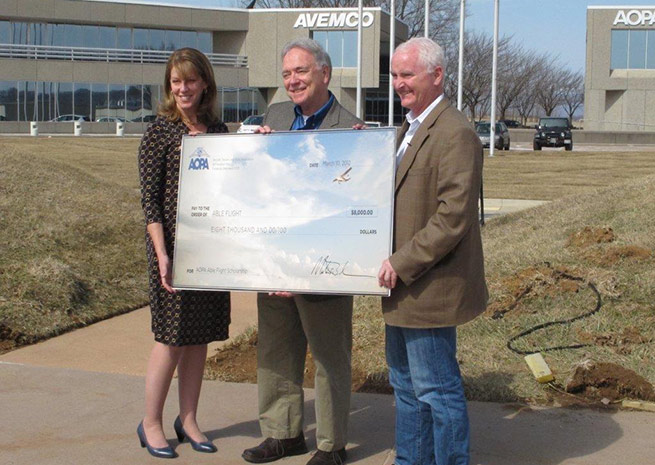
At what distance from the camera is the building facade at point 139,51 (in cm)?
5797

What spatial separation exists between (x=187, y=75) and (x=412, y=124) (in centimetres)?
119

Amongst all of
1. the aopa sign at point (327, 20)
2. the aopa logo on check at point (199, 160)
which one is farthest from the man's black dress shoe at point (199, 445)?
the aopa sign at point (327, 20)

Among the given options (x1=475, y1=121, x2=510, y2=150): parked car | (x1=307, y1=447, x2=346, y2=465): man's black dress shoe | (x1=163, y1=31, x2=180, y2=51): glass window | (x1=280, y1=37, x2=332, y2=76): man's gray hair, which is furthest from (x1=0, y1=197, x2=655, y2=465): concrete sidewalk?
(x1=163, y1=31, x2=180, y2=51): glass window

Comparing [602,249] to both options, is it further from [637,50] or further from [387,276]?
[637,50]

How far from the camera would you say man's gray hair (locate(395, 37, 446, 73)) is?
3.61m

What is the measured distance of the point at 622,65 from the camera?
63781 mm

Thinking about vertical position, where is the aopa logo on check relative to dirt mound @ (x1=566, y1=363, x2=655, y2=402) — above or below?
above

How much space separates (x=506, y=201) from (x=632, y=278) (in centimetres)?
1195

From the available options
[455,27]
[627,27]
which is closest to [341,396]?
[627,27]

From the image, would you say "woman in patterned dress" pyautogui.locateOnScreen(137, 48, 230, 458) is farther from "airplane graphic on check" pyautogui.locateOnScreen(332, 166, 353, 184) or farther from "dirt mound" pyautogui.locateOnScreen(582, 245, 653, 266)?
"dirt mound" pyautogui.locateOnScreen(582, 245, 653, 266)

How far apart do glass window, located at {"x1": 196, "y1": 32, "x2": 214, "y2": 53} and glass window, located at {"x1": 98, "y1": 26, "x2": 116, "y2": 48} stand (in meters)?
6.08

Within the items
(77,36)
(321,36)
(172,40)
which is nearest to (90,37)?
(77,36)

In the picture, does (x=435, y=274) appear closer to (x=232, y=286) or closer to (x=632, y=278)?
(x=232, y=286)

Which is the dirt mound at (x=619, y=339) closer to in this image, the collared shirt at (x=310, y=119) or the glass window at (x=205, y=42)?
the collared shirt at (x=310, y=119)
